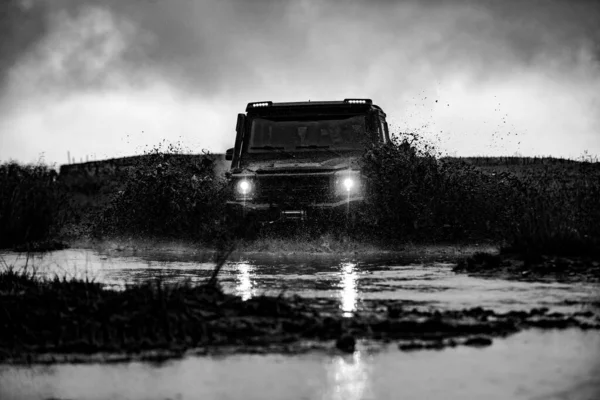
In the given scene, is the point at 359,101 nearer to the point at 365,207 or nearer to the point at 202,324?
the point at 365,207

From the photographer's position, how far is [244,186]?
52.7 ft

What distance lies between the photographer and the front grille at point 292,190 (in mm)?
15922

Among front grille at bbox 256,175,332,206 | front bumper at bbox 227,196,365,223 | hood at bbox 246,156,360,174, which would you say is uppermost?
hood at bbox 246,156,360,174

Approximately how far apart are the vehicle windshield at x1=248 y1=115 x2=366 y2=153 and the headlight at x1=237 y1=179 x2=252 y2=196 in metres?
0.64

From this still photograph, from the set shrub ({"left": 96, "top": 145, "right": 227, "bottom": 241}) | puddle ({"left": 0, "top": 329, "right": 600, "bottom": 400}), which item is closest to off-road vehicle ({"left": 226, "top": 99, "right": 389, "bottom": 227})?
shrub ({"left": 96, "top": 145, "right": 227, "bottom": 241})

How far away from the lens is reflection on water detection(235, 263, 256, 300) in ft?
32.4

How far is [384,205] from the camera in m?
17.2

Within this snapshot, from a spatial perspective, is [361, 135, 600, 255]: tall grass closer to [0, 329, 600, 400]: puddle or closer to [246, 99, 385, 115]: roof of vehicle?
[246, 99, 385, 115]: roof of vehicle

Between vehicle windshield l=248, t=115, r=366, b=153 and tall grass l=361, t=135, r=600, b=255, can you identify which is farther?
tall grass l=361, t=135, r=600, b=255

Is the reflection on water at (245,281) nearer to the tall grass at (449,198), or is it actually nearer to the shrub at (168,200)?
the tall grass at (449,198)

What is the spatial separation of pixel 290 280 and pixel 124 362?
5.34 metres

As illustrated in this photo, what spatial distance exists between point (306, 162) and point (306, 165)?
151 mm

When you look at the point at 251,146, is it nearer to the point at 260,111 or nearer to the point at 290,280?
the point at 260,111

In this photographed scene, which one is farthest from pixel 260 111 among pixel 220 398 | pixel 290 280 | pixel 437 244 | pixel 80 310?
pixel 220 398
